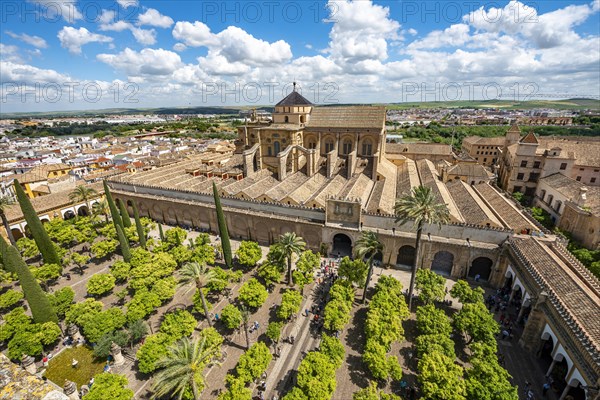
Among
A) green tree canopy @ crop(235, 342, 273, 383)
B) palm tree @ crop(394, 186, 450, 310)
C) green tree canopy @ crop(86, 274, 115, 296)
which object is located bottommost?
green tree canopy @ crop(86, 274, 115, 296)

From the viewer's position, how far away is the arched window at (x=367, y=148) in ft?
174

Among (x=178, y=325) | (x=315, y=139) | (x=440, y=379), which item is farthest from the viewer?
(x=315, y=139)

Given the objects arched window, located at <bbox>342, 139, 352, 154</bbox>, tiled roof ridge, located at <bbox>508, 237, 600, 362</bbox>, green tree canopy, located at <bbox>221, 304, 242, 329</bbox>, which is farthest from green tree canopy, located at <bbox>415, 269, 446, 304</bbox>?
arched window, located at <bbox>342, 139, 352, 154</bbox>

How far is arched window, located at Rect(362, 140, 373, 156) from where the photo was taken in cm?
5294

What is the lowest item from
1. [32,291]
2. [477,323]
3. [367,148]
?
[477,323]

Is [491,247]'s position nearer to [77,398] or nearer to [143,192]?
[77,398]

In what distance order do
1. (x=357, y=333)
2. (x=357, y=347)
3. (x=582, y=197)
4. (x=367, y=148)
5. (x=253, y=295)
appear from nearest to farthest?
(x=357, y=347) < (x=357, y=333) < (x=253, y=295) < (x=582, y=197) < (x=367, y=148)

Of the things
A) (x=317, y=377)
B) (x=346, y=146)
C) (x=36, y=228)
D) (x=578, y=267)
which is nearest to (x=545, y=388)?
(x=578, y=267)

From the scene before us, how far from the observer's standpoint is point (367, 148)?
53469mm

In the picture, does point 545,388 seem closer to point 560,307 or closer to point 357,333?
point 560,307

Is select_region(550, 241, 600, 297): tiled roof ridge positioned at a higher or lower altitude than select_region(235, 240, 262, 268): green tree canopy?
higher

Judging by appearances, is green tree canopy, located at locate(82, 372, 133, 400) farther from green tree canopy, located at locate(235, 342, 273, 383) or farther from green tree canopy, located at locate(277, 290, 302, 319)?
green tree canopy, located at locate(277, 290, 302, 319)

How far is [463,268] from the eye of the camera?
33.9 metres

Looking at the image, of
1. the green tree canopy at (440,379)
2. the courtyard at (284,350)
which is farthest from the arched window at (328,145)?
the green tree canopy at (440,379)
